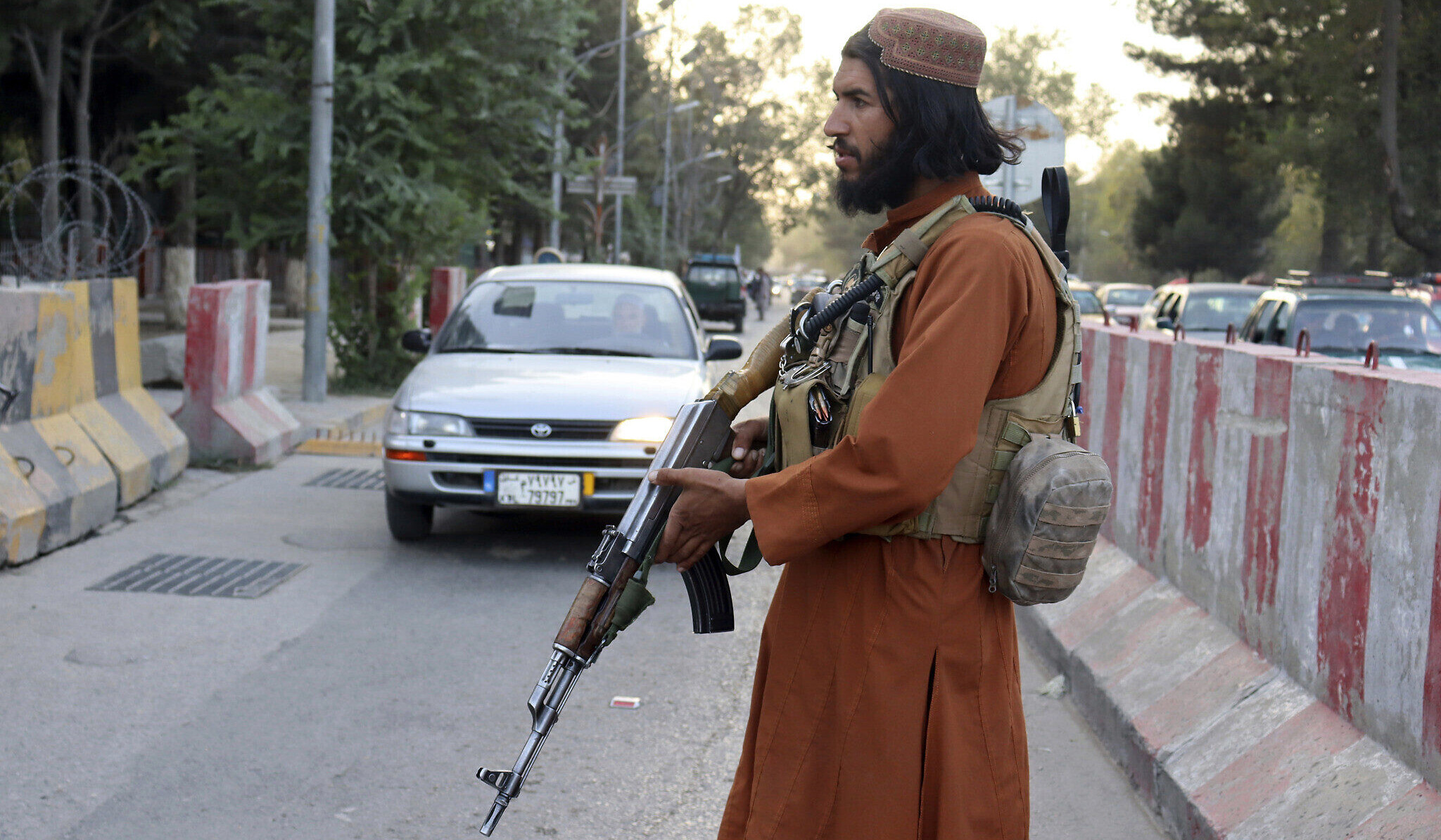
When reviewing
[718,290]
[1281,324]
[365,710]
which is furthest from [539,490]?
[718,290]

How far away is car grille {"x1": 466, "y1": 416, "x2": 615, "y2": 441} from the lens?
723 centimetres

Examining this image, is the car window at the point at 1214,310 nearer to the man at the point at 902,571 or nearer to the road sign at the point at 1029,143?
the road sign at the point at 1029,143

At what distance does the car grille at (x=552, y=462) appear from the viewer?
7184mm

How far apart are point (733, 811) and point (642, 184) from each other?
5994 cm

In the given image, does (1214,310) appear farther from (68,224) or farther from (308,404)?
(68,224)

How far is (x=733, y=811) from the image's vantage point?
2426 mm

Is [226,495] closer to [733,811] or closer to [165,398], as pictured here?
[165,398]

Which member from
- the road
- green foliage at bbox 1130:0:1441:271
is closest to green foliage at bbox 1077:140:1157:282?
green foliage at bbox 1130:0:1441:271

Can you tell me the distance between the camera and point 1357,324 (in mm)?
11906

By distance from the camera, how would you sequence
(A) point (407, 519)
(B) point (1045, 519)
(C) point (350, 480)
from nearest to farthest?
(B) point (1045, 519) < (A) point (407, 519) < (C) point (350, 480)

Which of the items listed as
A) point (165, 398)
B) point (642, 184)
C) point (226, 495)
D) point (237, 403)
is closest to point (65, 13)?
point (165, 398)

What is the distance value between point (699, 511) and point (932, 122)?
73cm

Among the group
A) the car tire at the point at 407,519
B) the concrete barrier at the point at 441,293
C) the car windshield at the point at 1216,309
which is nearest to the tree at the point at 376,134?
the concrete barrier at the point at 441,293

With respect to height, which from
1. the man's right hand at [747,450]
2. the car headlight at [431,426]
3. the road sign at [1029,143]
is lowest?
the car headlight at [431,426]
